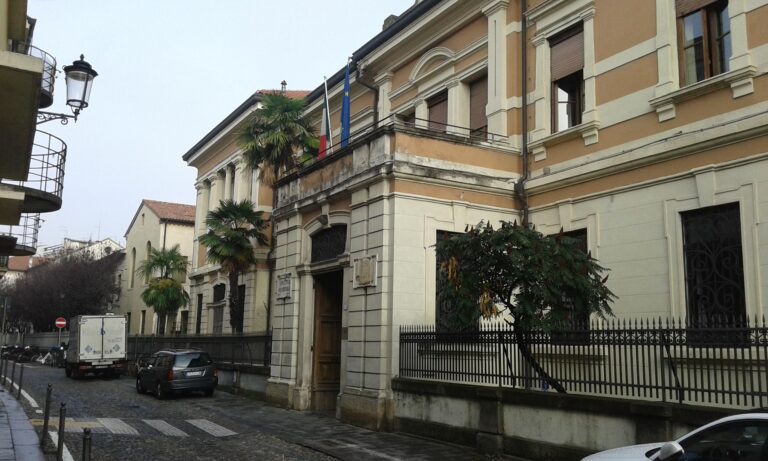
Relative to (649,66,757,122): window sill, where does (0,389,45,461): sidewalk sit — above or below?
below

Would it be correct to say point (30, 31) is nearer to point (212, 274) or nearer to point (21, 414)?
point (21, 414)

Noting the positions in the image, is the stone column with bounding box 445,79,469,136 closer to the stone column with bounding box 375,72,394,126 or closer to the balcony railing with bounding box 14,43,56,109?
the stone column with bounding box 375,72,394,126

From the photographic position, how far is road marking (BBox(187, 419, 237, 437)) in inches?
551

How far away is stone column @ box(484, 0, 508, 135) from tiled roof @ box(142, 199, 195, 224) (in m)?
32.9

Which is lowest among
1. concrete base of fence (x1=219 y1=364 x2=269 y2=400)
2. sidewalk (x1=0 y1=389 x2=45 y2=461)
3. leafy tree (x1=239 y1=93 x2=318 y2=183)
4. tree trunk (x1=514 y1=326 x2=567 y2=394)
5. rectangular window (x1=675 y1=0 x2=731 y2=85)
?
sidewalk (x1=0 y1=389 x2=45 y2=461)

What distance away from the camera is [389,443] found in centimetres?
→ 1232

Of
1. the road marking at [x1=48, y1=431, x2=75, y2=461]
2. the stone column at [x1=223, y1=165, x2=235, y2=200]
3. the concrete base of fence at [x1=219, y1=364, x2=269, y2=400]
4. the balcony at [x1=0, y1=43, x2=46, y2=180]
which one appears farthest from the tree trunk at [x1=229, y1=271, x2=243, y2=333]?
the balcony at [x1=0, y1=43, x2=46, y2=180]

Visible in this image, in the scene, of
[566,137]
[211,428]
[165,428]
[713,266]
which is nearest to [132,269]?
[165,428]

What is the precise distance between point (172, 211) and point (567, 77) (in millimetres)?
36264

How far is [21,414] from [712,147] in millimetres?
15233

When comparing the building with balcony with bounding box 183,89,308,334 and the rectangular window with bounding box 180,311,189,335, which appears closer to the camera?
the building with balcony with bounding box 183,89,308,334

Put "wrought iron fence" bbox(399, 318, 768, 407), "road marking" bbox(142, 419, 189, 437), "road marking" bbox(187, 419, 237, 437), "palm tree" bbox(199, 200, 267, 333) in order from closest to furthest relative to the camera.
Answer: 1. "wrought iron fence" bbox(399, 318, 768, 407)
2. "road marking" bbox(142, 419, 189, 437)
3. "road marking" bbox(187, 419, 237, 437)
4. "palm tree" bbox(199, 200, 267, 333)

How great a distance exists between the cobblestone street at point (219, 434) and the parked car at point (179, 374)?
59 centimetres

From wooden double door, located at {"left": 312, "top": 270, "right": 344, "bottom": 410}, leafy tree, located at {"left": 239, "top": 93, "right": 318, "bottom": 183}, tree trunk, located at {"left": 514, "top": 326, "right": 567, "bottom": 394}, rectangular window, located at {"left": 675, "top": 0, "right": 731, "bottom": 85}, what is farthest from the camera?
leafy tree, located at {"left": 239, "top": 93, "right": 318, "bottom": 183}
